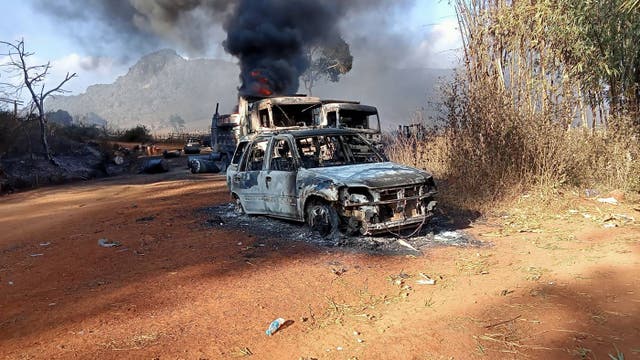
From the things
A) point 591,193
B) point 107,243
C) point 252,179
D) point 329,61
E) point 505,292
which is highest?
point 329,61

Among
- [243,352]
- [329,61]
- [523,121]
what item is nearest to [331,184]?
[243,352]

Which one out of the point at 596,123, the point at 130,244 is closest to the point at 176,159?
the point at 130,244

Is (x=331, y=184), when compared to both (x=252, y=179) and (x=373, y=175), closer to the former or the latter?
(x=373, y=175)

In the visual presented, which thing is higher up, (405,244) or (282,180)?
(282,180)

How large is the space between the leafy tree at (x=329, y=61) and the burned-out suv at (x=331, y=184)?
101 feet

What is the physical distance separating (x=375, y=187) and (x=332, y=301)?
1841 millimetres

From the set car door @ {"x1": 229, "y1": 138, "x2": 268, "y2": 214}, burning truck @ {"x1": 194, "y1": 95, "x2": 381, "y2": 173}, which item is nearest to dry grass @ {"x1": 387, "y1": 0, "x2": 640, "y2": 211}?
car door @ {"x1": 229, "y1": 138, "x2": 268, "y2": 214}

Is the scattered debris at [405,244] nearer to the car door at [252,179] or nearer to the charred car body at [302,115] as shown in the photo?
the car door at [252,179]

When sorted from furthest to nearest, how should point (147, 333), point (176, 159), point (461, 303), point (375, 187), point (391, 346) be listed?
point (176, 159), point (375, 187), point (461, 303), point (147, 333), point (391, 346)

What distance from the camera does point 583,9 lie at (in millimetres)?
6910

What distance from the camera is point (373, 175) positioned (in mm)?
5414

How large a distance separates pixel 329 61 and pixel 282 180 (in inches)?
1362

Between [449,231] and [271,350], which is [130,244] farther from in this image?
[449,231]

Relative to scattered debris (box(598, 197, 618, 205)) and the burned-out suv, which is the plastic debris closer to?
the burned-out suv
